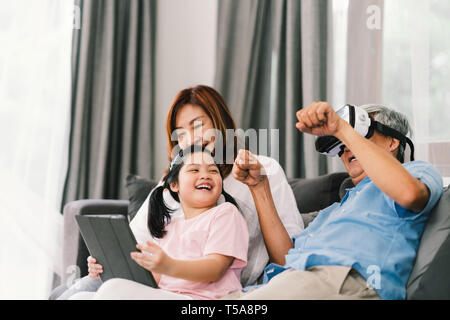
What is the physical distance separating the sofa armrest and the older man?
0.78 metres

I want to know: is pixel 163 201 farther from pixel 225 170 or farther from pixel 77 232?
pixel 77 232

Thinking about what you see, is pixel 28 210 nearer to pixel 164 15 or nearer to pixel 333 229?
pixel 164 15

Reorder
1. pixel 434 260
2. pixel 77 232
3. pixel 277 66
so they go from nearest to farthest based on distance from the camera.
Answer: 1. pixel 434 260
2. pixel 77 232
3. pixel 277 66

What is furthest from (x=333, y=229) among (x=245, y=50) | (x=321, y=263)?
(x=245, y=50)

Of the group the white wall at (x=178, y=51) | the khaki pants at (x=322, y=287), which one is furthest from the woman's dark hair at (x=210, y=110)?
the white wall at (x=178, y=51)

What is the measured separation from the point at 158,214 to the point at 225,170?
264mm

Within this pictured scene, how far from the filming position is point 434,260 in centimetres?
90

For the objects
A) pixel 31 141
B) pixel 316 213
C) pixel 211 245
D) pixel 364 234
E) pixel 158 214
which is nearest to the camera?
pixel 364 234

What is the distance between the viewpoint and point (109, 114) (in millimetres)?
2494

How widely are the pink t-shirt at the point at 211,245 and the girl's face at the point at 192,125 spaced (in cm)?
37

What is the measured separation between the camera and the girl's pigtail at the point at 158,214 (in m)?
1.31

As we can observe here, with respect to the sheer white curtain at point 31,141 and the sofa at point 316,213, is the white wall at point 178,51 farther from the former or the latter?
the sofa at point 316,213

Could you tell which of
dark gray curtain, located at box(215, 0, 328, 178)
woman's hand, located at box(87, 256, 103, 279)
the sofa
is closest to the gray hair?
the sofa

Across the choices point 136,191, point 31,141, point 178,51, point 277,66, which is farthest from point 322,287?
point 178,51
